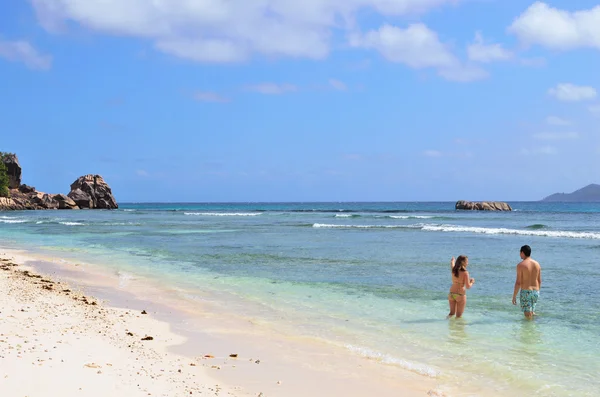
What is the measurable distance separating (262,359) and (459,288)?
4.66 metres

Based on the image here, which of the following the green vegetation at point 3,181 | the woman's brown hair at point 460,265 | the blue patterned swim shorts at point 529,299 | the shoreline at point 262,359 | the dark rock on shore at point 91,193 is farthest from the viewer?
the dark rock on shore at point 91,193

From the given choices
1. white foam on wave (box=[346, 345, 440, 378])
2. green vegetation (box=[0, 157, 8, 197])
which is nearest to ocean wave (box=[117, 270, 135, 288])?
white foam on wave (box=[346, 345, 440, 378])

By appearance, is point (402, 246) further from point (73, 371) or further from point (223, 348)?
point (73, 371)

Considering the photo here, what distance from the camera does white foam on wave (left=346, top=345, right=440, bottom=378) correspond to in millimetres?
6980

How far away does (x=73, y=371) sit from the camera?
5820 millimetres

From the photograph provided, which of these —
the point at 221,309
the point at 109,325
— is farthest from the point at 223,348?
the point at 221,309

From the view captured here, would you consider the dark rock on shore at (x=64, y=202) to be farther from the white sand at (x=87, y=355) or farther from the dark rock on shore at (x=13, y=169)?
the white sand at (x=87, y=355)

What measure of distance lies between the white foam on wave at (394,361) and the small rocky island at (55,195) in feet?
314

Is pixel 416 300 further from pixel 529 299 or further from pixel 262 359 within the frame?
pixel 262 359

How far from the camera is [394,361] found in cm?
746

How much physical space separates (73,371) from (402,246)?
2120 cm

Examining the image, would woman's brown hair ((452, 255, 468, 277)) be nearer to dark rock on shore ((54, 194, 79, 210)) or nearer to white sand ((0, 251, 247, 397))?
white sand ((0, 251, 247, 397))

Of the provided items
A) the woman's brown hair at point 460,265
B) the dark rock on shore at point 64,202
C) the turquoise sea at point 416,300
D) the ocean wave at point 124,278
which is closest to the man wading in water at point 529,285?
the turquoise sea at point 416,300

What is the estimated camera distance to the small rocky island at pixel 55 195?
305 feet
